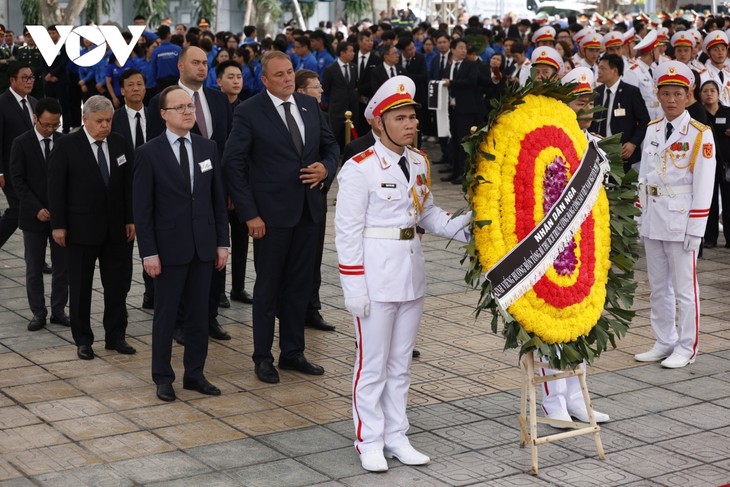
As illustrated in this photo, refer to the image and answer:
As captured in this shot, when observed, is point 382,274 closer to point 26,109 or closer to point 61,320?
point 61,320

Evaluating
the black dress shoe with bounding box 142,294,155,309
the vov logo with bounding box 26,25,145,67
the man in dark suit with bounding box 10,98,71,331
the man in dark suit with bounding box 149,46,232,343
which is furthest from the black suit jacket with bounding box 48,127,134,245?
the vov logo with bounding box 26,25,145,67

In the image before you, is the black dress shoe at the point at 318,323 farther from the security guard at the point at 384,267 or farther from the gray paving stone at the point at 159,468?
the gray paving stone at the point at 159,468

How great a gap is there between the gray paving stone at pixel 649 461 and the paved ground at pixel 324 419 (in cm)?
1

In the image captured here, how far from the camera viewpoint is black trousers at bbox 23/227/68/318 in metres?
9.71

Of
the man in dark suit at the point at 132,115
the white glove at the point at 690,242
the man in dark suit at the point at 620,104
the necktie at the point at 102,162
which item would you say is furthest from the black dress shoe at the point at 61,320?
the man in dark suit at the point at 620,104

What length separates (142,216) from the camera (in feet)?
25.2

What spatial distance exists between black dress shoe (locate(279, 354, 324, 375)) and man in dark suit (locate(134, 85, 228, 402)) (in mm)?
706

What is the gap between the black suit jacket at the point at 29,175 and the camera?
9.82m

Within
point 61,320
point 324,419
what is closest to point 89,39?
point 61,320

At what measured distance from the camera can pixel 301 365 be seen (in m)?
8.37

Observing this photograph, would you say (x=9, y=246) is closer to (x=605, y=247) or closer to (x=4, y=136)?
(x=4, y=136)

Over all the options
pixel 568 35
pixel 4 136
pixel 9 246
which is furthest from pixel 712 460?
pixel 568 35

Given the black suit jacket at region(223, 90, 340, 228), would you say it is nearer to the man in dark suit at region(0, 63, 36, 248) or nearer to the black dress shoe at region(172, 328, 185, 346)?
the black dress shoe at region(172, 328, 185, 346)

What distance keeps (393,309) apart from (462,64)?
1148 cm
